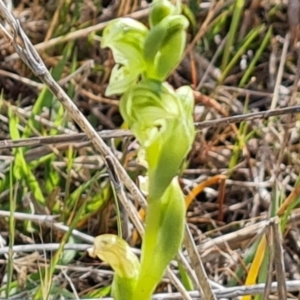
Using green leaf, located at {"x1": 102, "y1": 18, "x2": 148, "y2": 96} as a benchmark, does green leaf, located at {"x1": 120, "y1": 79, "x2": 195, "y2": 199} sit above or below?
below

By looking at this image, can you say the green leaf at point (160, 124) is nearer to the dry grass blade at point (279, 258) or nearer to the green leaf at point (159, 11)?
the green leaf at point (159, 11)

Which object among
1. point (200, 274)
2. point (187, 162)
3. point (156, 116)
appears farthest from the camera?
point (187, 162)

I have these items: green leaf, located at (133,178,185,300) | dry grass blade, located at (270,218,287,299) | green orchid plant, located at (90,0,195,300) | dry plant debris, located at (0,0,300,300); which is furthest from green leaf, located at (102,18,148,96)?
dry grass blade, located at (270,218,287,299)

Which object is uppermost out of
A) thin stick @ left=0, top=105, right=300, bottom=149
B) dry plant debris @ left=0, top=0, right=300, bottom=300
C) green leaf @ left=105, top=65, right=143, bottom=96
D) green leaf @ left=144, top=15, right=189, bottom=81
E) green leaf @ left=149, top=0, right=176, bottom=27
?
green leaf @ left=149, top=0, right=176, bottom=27

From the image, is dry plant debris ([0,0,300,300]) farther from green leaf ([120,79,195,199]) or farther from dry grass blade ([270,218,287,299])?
green leaf ([120,79,195,199])

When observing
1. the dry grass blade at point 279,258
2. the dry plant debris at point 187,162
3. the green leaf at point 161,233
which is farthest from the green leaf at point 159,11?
the dry grass blade at point 279,258

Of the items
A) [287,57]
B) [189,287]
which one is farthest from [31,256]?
[287,57]

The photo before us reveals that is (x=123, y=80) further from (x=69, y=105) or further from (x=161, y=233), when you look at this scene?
(x=69, y=105)

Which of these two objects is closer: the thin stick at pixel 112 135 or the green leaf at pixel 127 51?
the green leaf at pixel 127 51

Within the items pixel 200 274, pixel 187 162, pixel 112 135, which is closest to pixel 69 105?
pixel 112 135
